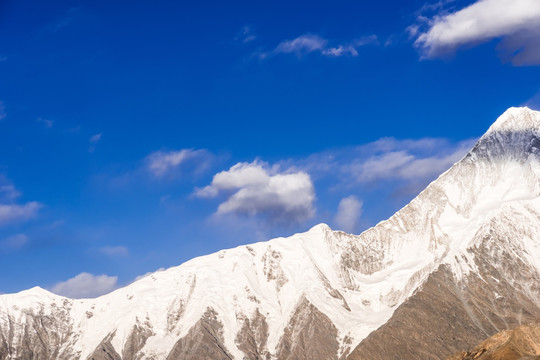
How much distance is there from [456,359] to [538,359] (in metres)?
35.8

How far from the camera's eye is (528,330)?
536ft

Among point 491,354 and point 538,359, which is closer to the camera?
point 538,359

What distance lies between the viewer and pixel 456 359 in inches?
6265

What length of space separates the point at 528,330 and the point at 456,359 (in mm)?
15845

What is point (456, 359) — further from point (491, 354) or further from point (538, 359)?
point (538, 359)

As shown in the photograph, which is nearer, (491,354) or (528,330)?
(491,354)

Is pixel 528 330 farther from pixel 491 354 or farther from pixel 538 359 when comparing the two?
pixel 538 359

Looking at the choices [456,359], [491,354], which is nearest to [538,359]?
[491,354]

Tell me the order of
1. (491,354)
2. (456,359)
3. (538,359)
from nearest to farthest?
(538,359) < (491,354) < (456,359)

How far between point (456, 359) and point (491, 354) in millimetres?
11234

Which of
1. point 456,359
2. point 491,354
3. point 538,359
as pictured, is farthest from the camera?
point 456,359

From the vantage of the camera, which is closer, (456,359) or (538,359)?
(538,359)

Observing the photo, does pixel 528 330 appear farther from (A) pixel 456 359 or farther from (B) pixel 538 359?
(B) pixel 538 359

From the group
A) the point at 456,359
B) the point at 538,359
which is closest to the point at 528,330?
the point at 456,359
